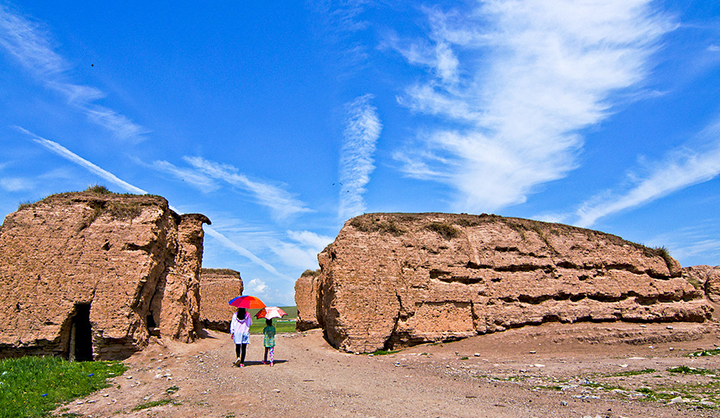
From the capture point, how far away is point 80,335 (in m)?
12.2

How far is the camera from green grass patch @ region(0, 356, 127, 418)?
274 inches

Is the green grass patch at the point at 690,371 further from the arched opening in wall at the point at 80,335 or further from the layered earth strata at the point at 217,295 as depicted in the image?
the layered earth strata at the point at 217,295

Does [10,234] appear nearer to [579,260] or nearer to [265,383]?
[265,383]

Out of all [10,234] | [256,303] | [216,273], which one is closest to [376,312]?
[256,303]

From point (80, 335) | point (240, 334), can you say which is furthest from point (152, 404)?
point (80, 335)

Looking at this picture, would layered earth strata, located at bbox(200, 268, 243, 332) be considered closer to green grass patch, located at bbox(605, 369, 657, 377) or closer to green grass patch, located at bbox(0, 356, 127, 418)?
green grass patch, located at bbox(0, 356, 127, 418)

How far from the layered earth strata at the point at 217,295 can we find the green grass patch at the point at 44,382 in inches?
537

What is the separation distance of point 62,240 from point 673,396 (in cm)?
1499

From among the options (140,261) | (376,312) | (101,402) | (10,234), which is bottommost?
(101,402)

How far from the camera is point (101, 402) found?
768 centimetres

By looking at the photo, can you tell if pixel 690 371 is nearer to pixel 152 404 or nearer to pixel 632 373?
pixel 632 373

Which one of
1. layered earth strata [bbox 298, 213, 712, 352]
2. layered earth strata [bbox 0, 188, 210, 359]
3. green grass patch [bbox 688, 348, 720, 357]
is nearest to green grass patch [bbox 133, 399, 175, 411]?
layered earth strata [bbox 0, 188, 210, 359]

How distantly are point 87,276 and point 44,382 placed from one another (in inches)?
160

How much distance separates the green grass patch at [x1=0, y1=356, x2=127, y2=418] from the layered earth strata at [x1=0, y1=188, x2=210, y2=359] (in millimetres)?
932
